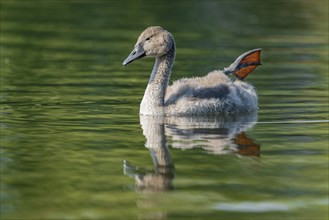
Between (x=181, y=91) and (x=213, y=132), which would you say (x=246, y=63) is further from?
(x=213, y=132)

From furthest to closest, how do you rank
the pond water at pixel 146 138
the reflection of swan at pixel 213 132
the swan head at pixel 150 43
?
the swan head at pixel 150 43, the reflection of swan at pixel 213 132, the pond water at pixel 146 138

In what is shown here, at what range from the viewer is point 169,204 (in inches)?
328

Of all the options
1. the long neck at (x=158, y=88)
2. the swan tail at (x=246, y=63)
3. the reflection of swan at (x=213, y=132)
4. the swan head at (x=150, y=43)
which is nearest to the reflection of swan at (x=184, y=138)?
the reflection of swan at (x=213, y=132)

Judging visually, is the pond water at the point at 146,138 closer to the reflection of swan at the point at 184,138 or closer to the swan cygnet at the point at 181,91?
the reflection of swan at the point at 184,138

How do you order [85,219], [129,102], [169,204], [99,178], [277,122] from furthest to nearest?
[129,102] < [277,122] < [99,178] < [169,204] < [85,219]

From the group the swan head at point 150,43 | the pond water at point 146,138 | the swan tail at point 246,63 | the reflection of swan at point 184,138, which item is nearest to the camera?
the pond water at point 146,138

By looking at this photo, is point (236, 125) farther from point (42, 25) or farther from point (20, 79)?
point (42, 25)

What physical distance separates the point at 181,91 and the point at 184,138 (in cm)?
200

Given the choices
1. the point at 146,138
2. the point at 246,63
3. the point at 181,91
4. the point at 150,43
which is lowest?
the point at 146,138

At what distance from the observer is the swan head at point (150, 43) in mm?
13789

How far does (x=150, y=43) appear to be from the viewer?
45.3 ft

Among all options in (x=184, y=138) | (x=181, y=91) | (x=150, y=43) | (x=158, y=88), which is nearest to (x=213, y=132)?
(x=184, y=138)

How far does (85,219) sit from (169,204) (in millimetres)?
834

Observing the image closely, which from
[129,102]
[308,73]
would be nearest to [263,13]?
[308,73]
